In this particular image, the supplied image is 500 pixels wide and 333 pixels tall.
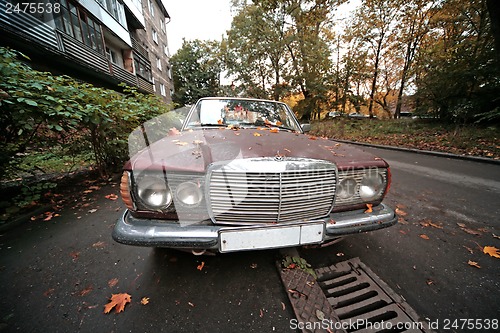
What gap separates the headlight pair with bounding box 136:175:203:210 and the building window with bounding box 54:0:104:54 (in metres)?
9.58

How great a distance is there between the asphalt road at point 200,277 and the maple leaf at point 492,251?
0.05 m

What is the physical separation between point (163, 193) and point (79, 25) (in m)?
11.0

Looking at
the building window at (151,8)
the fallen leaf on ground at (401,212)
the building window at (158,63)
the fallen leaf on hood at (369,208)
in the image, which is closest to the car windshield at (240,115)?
the fallen leaf on hood at (369,208)

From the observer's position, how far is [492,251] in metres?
1.94

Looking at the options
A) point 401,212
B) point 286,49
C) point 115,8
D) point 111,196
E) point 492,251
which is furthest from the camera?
point 286,49

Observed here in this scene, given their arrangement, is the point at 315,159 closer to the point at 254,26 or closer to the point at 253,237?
the point at 253,237

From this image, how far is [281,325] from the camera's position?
1.26 m

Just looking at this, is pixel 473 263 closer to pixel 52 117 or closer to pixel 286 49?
pixel 52 117

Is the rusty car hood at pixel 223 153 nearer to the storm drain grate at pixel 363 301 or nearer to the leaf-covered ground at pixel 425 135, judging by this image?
the storm drain grate at pixel 363 301

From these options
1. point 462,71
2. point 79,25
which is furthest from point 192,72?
point 462,71

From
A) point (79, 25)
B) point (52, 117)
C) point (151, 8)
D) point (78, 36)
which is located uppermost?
point (151, 8)

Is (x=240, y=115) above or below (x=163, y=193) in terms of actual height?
above

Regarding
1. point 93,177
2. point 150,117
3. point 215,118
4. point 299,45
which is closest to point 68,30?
point 150,117

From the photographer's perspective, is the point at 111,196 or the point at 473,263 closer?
the point at 473,263
